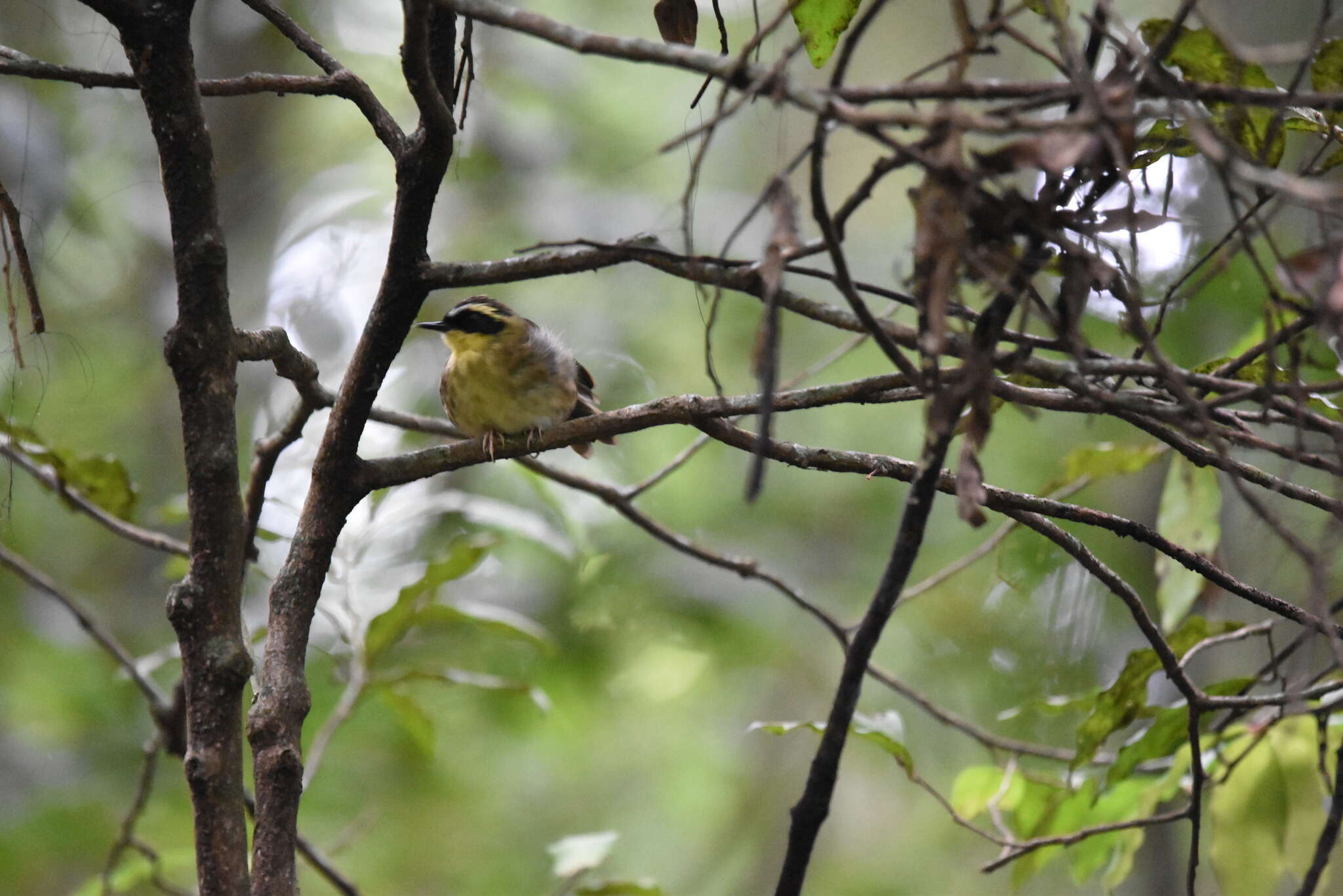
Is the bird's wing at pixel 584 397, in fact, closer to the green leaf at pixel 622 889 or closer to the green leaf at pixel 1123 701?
A: the green leaf at pixel 622 889

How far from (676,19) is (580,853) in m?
1.83

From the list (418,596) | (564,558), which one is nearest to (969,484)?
(418,596)

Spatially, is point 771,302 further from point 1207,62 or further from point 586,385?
point 586,385

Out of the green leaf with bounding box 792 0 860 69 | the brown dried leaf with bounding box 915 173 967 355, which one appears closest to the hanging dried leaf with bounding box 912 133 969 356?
the brown dried leaf with bounding box 915 173 967 355

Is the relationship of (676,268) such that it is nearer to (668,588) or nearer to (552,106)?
(668,588)

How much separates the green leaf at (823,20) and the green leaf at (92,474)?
5.57 ft

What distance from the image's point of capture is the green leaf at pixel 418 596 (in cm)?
268

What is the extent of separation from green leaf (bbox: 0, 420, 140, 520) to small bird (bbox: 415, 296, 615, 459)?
0.82 meters

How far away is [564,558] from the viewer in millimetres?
4895

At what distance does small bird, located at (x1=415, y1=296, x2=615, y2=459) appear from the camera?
9.84 feet

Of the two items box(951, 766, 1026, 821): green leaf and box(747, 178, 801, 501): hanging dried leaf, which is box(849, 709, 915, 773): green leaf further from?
box(747, 178, 801, 501): hanging dried leaf

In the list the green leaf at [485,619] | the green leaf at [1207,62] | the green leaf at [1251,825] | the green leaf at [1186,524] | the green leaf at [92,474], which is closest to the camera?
the green leaf at [1207,62]

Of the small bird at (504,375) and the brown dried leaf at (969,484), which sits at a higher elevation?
the small bird at (504,375)

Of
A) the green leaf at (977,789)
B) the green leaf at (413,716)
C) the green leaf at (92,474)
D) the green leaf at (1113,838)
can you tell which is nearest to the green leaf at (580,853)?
the green leaf at (413,716)
